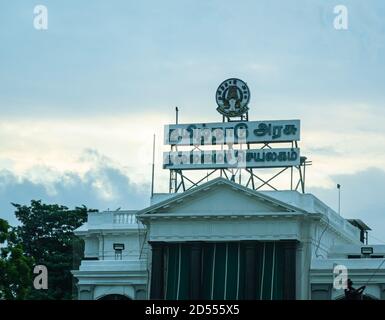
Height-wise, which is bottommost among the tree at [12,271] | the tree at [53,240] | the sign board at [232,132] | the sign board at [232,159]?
the tree at [12,271]

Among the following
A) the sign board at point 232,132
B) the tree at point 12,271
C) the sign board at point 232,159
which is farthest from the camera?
the sign board at point 232,132

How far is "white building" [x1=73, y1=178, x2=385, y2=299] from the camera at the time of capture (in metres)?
89.8

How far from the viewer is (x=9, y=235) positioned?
7650cm

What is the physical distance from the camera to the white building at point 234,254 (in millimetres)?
89750

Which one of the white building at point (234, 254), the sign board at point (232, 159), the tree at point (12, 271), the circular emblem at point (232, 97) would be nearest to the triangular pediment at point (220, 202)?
the white building at point (234, 254)

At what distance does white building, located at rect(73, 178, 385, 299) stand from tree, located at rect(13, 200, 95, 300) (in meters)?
15.2

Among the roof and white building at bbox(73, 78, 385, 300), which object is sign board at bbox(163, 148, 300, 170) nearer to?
white building at bbox(73, 78, 385, 300)

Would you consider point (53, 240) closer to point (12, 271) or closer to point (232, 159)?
point (232, 159)

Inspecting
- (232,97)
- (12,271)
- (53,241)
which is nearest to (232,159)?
(232,97)

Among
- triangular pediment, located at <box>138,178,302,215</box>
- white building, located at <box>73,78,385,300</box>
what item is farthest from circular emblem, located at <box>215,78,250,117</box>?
triangular pediment, located at <box>138,178,302,215</box>

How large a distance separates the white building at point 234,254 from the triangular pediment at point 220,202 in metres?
0.08

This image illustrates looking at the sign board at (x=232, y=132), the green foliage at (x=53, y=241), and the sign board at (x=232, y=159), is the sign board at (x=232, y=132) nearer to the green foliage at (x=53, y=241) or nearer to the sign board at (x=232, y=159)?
the sign board at (x=232, y=159)

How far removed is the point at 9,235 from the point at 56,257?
38765 millimetres
